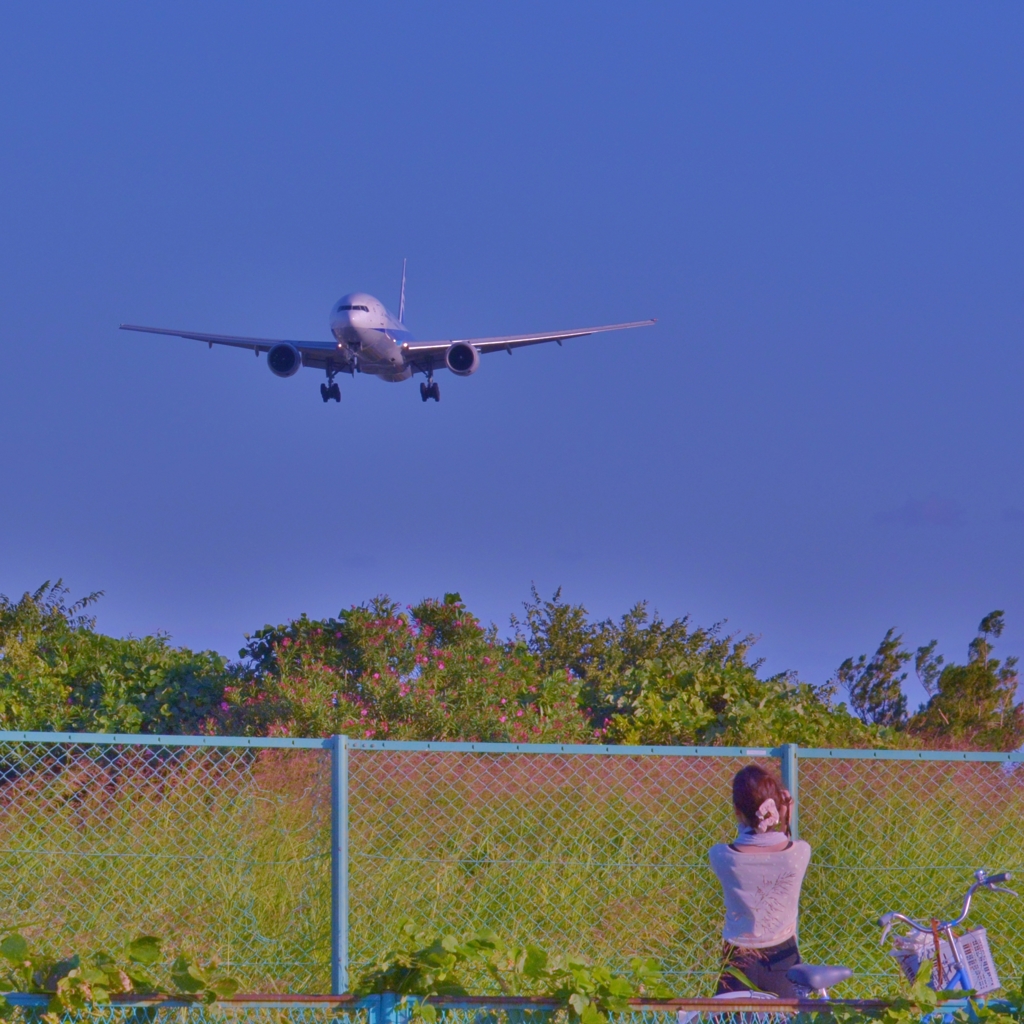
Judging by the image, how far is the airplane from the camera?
2467 cm

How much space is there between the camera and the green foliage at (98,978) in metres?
3.34

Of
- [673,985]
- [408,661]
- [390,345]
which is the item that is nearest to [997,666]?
[390,345]

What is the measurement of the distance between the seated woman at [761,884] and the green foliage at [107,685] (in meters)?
8.38

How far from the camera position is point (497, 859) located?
7.04 metres

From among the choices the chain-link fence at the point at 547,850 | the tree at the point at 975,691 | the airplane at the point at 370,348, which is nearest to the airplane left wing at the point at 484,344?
the airplane at the point at 370,348

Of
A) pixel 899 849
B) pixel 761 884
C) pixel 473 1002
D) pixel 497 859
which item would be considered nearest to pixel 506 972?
pixel 473 1002

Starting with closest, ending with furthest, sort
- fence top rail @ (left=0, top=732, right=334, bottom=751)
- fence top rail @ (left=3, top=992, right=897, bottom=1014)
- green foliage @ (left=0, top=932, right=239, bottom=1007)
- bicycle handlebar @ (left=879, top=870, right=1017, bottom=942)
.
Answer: fence top rail @ (left=3, top=992, right=897, bottom=1014) → green foliage @ (left=0, top=932, right=239, bottom=1007) → bicycle handlebar @ (left=879, top=870, right=1017, bottom=942) → fence top rail @ (left=0, top=732, right=334, bottom=751)

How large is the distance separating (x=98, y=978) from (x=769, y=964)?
2110 millimetres

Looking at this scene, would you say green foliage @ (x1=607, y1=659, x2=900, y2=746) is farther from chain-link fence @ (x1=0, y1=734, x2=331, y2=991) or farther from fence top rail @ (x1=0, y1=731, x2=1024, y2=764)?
fence top rail @ (x1=0, y1=731, x2=1024, y2=764)

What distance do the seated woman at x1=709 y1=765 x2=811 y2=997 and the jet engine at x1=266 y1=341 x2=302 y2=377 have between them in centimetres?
2129

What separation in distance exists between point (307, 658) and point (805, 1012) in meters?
8.42

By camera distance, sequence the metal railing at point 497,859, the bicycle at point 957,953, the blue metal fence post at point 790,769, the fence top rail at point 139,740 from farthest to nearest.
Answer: the metal railing at point 497,859, the blue metal fence post at point 790,769, the fence top rail at point 139,740, the bicycle at point 957,953

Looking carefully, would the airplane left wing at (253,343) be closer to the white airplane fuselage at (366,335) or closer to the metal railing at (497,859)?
the white airplane fuselage at (366,335)

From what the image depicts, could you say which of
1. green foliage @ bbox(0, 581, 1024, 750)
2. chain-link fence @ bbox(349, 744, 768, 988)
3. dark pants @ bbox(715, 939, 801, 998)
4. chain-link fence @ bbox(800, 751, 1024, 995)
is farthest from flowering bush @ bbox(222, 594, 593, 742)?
dark pants @ bbox(715, 939, 801, 998)
